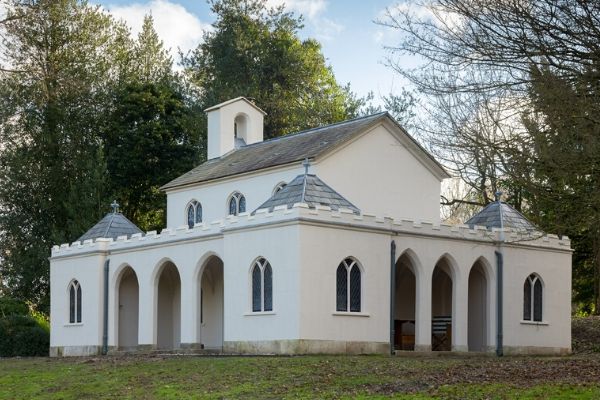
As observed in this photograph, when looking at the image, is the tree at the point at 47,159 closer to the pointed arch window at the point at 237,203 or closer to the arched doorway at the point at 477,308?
the pointed arch window at the point at 237,203

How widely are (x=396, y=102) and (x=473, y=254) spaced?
29662mm

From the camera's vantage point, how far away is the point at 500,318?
3466cm

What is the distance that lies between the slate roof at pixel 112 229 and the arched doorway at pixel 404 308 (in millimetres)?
10571

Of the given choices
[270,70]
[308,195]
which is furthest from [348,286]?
[270,70]

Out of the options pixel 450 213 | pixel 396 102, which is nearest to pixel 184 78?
pixel 396 102

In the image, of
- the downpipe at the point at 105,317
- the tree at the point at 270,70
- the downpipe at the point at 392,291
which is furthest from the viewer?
the tree at the point at 270,70

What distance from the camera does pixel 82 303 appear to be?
39.2 metres

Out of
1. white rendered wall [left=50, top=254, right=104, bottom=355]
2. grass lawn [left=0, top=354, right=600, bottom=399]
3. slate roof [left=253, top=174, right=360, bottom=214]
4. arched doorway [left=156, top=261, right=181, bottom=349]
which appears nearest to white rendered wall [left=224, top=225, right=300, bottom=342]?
slate roof [left=253, top=174, right=360, bottom=214]

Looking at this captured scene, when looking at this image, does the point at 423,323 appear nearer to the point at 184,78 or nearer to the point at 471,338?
the point at 471,338

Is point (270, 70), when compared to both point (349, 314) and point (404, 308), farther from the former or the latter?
point (349, 314)

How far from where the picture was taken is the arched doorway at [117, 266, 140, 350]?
129 ft

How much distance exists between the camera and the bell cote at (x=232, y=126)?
45125mm

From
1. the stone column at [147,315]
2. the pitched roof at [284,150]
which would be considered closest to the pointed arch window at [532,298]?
the pitched roof at [284,150]

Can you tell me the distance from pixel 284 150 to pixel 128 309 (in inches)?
338
